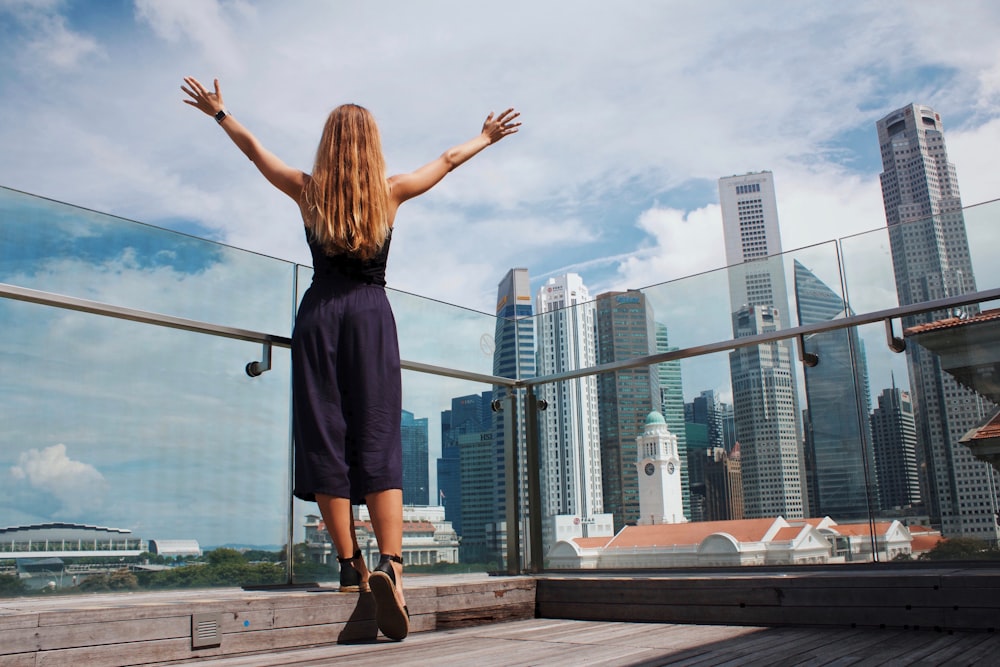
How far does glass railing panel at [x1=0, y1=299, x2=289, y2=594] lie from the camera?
2.05m

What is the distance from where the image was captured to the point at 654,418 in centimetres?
311

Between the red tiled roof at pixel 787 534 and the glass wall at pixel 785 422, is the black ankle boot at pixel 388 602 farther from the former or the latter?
the red tiled roof at pixel 787 534

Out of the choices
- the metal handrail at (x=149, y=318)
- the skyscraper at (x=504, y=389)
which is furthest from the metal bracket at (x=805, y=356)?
the metal handrail at (x=149, y=318)

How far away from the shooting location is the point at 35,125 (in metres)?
53.0

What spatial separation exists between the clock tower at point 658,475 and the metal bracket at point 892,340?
81 cm

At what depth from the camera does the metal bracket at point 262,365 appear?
253 cm

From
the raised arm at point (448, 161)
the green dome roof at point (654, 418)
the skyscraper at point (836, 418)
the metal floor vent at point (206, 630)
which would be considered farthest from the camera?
the green dome roof at point (654, 418)

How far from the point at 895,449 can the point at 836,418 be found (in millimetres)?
204

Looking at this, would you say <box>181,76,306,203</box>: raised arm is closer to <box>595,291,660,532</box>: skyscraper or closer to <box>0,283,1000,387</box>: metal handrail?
<box>0,283,1000,387</box>: metal handrail

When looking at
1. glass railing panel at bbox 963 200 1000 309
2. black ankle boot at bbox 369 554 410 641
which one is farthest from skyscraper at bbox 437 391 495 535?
glass railing panel at bbox 963 200 1000 309

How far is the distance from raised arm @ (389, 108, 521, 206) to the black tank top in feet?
0.56

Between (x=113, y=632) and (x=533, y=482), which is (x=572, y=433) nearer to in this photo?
(x=533, y=482)

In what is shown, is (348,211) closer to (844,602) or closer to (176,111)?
(844,602)

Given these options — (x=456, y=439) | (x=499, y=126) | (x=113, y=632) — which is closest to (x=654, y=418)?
(x=456, y=439)
